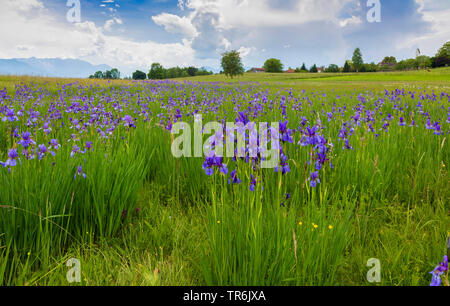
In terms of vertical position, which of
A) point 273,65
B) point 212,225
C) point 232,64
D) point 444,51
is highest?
point 273,65

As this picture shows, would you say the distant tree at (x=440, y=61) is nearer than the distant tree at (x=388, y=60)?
Yes

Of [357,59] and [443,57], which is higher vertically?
[357,59]

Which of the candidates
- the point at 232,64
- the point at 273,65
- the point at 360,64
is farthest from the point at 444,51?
the point at 232,64

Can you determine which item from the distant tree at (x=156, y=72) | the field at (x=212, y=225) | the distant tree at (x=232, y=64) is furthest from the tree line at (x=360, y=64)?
the field at (x=212, y=225)

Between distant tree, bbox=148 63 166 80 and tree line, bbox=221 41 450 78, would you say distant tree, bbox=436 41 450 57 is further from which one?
distant tree, bbox=148 63 166 80

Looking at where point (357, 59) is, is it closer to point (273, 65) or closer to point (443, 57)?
point (443, 57)

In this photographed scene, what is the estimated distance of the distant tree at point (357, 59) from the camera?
364ft

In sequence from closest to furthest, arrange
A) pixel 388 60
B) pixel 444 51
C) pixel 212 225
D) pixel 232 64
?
1. pixel 212 225
2. pixel 232 64
3. pixel 444 51
4. pixel 388 60

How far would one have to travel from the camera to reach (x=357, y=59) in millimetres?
111875

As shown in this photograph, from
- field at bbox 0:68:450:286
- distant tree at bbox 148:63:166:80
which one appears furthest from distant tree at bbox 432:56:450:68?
field at bbox 0:68:450:286

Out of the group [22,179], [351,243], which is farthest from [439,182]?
[22,179]

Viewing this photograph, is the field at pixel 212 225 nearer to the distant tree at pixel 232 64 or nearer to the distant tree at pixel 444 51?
the distant tree at pixel 232 64

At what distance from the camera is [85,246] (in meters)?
2.48
